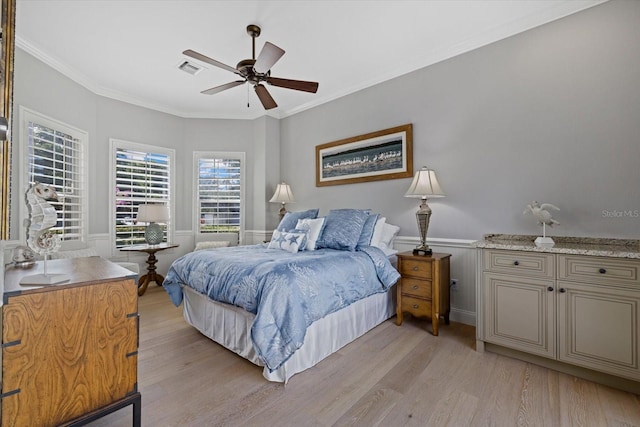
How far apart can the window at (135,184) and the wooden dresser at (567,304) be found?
4.70 m

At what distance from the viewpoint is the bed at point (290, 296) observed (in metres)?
1.95

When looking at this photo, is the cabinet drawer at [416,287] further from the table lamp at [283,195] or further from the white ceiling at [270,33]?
the white ceiling at [270,33]

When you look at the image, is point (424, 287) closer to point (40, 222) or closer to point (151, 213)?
point (40, 222)

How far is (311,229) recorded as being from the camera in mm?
3180

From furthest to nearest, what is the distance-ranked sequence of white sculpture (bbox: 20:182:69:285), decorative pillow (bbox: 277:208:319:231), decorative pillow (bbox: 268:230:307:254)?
decorative pillow (bbox: 277:208:319:231)
decorative pillow (bbox: 268:230:307:254)
white sculpture (bbox: 20:182:69:285)

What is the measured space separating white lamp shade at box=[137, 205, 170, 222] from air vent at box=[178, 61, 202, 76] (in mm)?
1966

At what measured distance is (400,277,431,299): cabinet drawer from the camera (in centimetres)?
277

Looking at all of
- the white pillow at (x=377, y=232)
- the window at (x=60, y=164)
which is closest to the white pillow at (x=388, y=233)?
the white pillow at (x=377, y=232)

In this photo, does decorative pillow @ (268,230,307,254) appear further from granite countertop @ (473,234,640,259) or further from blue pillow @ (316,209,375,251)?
granite countertop @ (473,234,640,259)

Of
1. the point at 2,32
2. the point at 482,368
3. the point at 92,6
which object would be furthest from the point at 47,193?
the point at 482,368

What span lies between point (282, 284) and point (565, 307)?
2.00m

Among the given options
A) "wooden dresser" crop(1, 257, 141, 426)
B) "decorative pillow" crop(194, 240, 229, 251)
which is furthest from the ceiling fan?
"decorative pillow" crop(194, 240, 229, 251)

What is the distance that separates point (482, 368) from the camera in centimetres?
215

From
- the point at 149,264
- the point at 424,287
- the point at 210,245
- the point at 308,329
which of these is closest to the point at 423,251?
the point at 424,287
